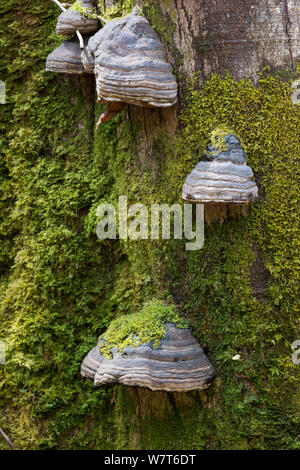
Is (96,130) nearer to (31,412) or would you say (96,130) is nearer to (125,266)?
(125,266)

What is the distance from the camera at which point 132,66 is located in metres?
3.10

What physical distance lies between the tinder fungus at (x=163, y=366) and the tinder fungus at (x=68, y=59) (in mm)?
2087

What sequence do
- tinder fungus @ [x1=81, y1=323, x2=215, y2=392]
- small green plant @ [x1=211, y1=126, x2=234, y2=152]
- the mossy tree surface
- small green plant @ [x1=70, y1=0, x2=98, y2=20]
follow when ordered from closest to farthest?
tinder fungus @ [x1=81, y1=323, x2=215, y2=392]
small green plant @ [x1=211, y1=126, x2=234, y2=152]
the mossy tree surface
small green plant @ [x1=70, y1=0, x2=98, y2=20]

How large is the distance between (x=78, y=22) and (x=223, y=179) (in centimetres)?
170

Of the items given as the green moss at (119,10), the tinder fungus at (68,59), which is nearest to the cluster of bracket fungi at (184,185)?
the green moss at (119,10)

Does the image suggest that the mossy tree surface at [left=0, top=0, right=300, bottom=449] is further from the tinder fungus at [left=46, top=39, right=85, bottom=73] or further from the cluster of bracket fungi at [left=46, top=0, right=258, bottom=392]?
the tinder fungus at [left=46, top=39, right=85, bottom=73]

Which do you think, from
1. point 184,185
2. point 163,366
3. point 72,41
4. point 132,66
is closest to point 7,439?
point 163,366

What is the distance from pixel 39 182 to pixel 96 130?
65cm

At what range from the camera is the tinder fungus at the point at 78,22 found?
3.70m

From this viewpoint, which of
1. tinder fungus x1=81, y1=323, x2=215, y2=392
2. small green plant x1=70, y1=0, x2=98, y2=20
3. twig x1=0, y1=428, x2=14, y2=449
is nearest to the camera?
tinder fungus x1=81, y1=323, x2=215, y2=392

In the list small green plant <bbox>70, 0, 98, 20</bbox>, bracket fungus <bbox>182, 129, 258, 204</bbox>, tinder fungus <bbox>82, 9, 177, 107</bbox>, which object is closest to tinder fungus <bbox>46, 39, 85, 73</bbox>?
small green plant <bbox>70, 0, 98, 20</bbox>

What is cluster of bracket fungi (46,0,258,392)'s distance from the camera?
2.99 m

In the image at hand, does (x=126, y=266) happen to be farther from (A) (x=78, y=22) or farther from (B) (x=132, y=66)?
(A) (x=78, y=22)

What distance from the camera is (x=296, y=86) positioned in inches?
133
